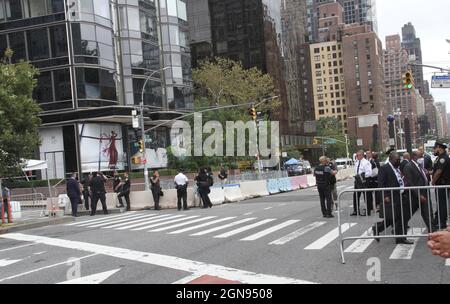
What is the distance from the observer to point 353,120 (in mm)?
150000

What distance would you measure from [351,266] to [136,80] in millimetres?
43366

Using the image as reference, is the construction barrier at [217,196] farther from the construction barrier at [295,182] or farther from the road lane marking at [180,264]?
the road lane marking at [180,264]

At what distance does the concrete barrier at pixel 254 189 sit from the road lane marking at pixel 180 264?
610 inches

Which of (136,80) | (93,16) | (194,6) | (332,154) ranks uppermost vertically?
(194,6)

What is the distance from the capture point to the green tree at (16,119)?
2031cm

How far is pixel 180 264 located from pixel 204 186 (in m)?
14.0

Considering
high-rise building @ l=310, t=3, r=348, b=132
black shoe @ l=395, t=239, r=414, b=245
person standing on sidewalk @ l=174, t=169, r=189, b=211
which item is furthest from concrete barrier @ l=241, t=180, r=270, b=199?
high-rise building @ l=310, t=3, r=348, b=132

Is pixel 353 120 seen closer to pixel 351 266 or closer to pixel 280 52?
pixel 280 52

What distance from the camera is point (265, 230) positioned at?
43.3ft

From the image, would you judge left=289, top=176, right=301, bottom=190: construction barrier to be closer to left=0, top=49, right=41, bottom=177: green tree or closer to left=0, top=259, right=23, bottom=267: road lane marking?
left=0, top=49, right=41, bottom=177: green tree

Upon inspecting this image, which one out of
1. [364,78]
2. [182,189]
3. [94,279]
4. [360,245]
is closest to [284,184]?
[182,189]

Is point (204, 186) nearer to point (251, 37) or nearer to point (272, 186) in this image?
point (272, 186)

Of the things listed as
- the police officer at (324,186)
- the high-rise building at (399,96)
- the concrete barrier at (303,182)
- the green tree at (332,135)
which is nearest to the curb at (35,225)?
the police officer at (324,186)
